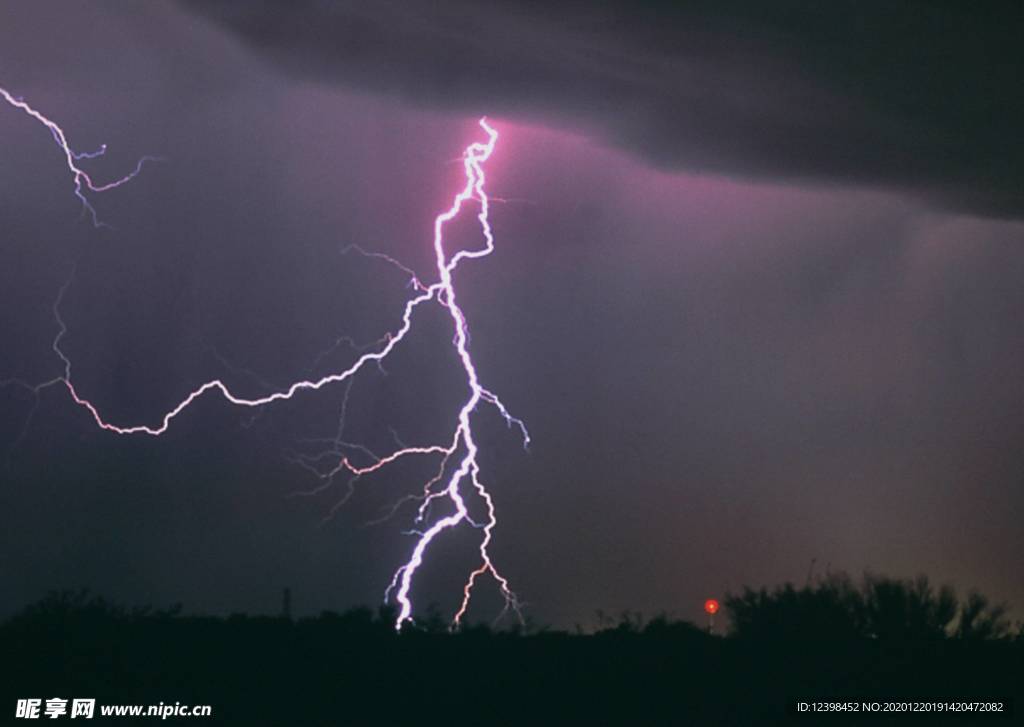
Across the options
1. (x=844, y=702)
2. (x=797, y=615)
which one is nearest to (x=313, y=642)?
(x=844, y=702)

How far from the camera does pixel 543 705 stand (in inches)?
527

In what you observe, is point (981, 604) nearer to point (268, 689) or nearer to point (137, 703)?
point (268, 689)

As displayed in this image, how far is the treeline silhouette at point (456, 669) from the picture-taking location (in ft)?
42.1

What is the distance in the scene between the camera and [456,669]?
46.2 ft

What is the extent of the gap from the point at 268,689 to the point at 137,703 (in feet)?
3.98

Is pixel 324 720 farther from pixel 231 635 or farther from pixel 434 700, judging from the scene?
pixel 231 635

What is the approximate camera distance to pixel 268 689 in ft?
42.6

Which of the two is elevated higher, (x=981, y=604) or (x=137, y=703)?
(x=981, y=604)

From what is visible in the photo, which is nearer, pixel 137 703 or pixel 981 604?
pixel 137 703

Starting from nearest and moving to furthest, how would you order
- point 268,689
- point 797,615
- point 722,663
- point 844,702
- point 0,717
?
point 0,717
point 268,689
point 844,702
point 722,663
point 797,615

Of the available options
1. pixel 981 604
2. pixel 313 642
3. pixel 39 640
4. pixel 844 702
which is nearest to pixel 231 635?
pixel 313 642

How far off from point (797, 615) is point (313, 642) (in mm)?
8031

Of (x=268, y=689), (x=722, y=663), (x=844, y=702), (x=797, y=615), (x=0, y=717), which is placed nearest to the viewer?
(x=0, y=717)

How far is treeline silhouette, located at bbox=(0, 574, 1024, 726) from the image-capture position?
12844 millimetres
